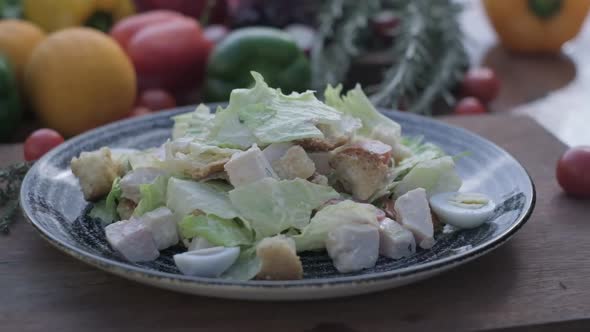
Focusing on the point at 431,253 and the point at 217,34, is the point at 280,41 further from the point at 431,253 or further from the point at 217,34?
the point at 431,253

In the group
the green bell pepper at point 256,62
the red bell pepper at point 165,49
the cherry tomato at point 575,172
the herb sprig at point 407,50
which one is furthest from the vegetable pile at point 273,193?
the red bell pepper at point 165,49

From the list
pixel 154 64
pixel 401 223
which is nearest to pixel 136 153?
pixel 401 223

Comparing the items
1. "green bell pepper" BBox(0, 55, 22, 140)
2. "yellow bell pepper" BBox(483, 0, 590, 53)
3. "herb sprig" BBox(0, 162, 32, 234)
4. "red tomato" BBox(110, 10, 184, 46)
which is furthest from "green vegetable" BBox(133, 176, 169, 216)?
"yellow bell pepper" BBox(483, 0, 590, 53)

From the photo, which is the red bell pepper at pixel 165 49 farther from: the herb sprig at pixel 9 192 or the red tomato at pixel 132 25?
the herb sprig at pixel 9 192

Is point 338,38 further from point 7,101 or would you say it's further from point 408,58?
point 7,101

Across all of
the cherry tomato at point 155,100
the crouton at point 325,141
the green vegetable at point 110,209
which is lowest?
the cherry tomato at point 155,100

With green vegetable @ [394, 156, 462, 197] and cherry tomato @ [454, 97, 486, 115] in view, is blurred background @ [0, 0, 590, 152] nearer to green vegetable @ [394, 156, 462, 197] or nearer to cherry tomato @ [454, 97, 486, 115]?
cherry tomato @ [454, 97, 486, 115]
